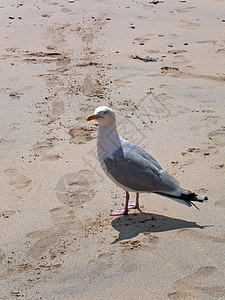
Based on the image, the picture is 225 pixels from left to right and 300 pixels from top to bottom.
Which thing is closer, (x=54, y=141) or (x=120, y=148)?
(x=120, y=148)

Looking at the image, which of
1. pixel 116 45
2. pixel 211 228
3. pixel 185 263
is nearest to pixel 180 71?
pixel 116 45

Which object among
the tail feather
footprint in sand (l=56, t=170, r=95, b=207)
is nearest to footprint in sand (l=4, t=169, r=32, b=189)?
footprint in sand (l=56, t=170, r=95, b=207)

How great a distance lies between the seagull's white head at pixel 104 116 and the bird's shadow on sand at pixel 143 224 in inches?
36.7

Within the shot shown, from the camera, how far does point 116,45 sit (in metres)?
8.40

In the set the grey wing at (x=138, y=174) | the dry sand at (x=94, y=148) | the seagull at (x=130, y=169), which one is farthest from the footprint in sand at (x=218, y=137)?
the grey wing at (x=138, y=174)

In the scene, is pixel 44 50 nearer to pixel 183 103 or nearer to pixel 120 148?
pixel 183 103

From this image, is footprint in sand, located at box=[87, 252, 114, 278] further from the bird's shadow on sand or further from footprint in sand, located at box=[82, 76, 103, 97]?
footprint in sand, located at box=[82, 76, 103, 97]

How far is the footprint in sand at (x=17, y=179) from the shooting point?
468cm

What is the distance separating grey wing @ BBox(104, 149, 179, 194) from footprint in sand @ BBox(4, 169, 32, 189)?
108cm

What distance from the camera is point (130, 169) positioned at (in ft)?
13.4

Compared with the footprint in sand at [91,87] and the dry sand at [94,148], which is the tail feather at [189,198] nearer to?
the dry sand at [94,148]

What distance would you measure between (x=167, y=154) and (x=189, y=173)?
49 cm

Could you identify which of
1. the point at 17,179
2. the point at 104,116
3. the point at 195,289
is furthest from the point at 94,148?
the point at 195,289

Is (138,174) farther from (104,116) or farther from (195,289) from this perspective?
(195,289)
